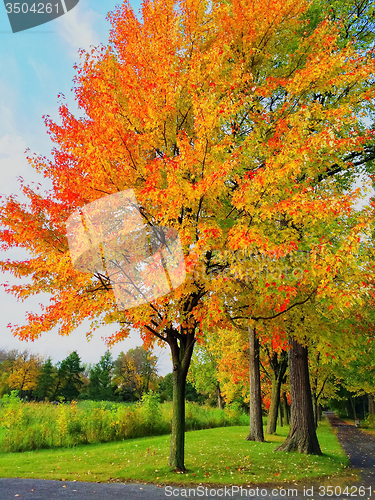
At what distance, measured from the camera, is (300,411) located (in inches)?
449

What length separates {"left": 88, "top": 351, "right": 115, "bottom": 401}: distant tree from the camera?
166ft

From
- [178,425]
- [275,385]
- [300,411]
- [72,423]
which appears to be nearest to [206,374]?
[275,385]

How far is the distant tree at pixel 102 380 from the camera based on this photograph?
50531 mm

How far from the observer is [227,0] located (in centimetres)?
877

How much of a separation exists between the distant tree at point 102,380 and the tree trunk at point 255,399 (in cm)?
4015

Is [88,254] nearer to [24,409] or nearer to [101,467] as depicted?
[101,467]

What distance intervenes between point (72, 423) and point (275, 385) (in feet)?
37.0

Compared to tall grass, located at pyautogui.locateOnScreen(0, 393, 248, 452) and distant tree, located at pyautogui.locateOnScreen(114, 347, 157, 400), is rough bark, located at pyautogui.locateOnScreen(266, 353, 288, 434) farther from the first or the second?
distant tree, located at pyautogui.locateOnScreen(114, 347, 157, 400)

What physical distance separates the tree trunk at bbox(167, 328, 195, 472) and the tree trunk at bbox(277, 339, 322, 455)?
4.71 meters

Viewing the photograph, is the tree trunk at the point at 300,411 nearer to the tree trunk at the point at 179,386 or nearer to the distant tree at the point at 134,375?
the tree trunk at the point at 179,386

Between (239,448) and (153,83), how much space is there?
11.8 m

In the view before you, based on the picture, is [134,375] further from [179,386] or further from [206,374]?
[179,386]

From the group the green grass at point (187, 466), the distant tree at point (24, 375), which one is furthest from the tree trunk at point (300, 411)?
the distant tree at point (24, 375)

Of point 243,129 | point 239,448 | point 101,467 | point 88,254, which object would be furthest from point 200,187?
point 239,448
